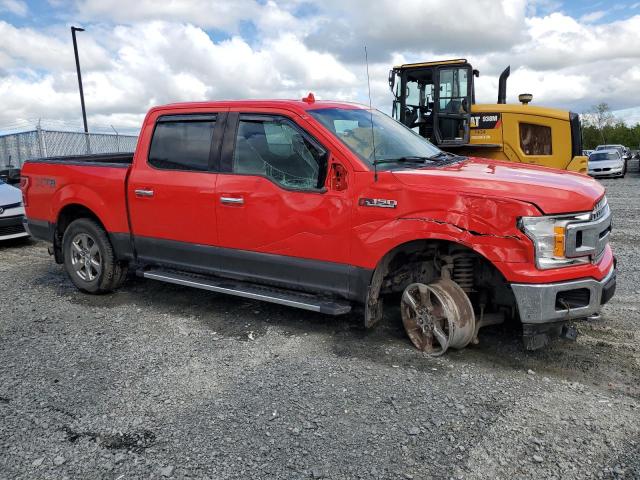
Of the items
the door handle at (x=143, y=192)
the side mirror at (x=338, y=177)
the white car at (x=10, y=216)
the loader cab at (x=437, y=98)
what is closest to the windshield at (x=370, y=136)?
the side mirror at (x=338, y=177)

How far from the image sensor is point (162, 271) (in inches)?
205

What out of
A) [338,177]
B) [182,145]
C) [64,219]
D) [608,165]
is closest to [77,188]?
[64,219]

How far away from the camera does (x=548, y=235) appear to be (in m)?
3.43

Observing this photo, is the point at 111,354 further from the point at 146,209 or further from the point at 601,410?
the point at 601,410

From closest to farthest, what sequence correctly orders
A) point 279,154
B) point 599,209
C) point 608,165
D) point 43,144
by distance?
point 599,209 < point 279,154 < point 43,144 < point 608,165

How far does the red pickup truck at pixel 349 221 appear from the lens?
11.5ft

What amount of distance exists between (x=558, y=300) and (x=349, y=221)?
5.08ft

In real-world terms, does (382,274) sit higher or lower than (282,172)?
lower

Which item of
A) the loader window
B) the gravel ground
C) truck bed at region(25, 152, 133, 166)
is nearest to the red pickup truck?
the gravel ground

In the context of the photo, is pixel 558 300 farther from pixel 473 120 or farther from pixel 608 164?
pixel 608 164

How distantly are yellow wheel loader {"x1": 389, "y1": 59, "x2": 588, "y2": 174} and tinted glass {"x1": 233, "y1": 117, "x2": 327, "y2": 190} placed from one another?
6.04m

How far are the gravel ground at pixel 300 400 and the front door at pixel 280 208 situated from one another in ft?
2.00

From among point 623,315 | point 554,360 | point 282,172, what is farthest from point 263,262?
point 623,315

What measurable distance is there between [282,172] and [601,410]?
9.22ft
